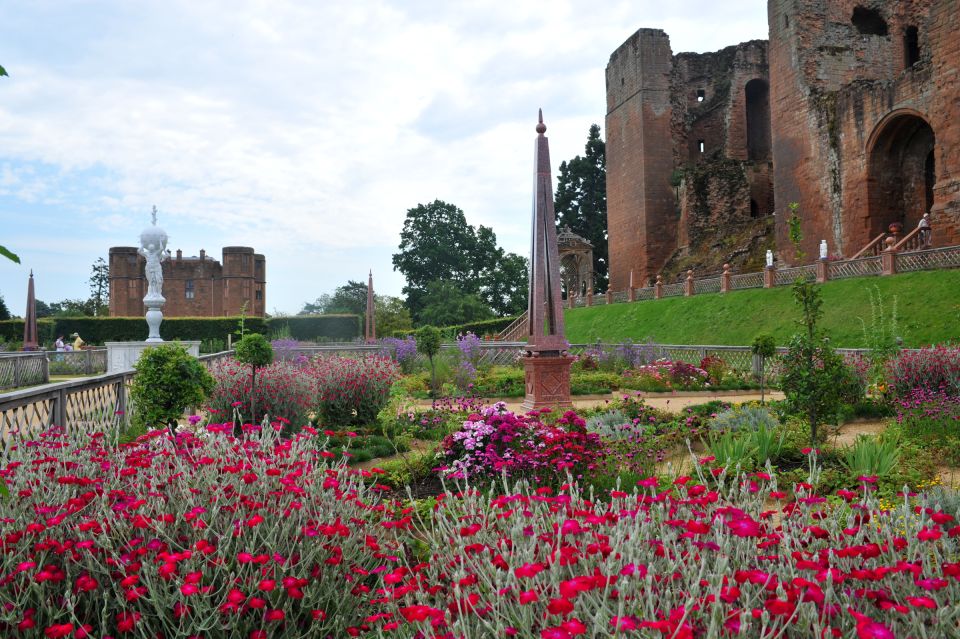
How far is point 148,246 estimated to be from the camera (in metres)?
12.3

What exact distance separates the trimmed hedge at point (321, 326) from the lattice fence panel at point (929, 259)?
24.2 m

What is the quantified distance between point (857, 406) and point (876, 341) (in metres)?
2.17

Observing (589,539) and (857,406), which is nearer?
(589,539)

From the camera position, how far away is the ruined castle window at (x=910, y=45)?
82.8ft

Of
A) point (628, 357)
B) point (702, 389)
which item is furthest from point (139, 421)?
point (628, 357)

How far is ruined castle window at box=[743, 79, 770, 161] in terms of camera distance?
121 feet

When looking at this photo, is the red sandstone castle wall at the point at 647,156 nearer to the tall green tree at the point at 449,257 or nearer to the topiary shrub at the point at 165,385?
the tall green tree at the point at 449,257

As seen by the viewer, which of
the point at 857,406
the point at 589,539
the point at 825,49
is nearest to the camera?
the point at 589,539

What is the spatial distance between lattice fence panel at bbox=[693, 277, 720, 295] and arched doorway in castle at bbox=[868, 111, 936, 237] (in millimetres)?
5208

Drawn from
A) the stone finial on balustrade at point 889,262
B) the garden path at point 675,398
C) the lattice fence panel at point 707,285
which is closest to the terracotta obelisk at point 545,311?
the garden path at point 675,398

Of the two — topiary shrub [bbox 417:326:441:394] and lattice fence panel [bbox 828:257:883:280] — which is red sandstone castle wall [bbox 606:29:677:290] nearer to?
lattice fence panel [bbox 828:257:883:280]

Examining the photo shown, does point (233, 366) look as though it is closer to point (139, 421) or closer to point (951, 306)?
point (139, 421)

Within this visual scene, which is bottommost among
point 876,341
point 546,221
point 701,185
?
point 876,341

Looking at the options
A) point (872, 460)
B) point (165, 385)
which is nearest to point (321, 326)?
point (165, 385)
